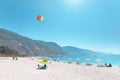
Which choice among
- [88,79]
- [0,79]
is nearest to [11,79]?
[0,79]

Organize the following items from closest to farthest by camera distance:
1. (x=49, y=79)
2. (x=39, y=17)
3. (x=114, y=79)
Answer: (x=49, y=79) → (x=114, y=79) → (x=39, y=17)

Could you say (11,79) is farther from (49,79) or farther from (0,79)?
(49,79)

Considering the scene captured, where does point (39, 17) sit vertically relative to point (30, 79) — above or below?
above

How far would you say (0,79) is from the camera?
62.1ft

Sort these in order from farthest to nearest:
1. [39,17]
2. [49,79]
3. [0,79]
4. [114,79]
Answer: [39,17]
[114,79]
[49,79]
[0,79]

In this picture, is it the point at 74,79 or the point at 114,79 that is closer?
the point at 74,79

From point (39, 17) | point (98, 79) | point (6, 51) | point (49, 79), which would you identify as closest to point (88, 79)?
point (98, 79)

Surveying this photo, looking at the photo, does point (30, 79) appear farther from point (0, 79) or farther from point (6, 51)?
point (6, 51)

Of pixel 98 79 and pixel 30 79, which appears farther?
pixel 98 79

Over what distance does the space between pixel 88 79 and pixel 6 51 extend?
13829cm

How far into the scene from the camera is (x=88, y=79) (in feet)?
68.9

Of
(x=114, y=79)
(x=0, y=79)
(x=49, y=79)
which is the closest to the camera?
(x=0, y=79)

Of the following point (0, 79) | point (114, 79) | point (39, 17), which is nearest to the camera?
point (0, 79)

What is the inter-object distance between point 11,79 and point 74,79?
6100 mm
